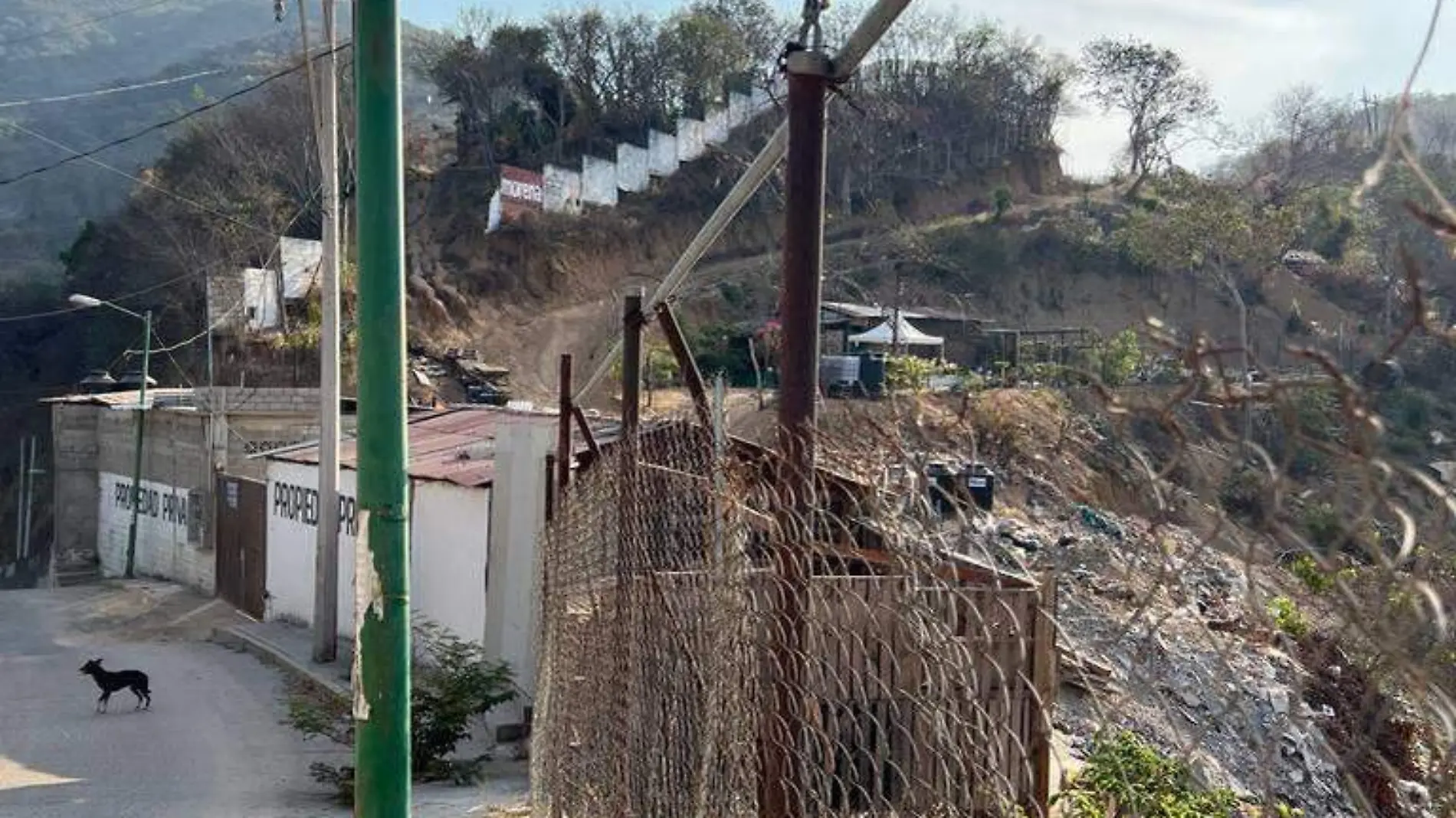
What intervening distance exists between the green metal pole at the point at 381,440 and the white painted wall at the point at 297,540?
14592 millimetres

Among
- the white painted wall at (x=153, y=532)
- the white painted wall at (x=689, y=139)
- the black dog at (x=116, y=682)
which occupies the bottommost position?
the white painted wall at (x=153, y=532)

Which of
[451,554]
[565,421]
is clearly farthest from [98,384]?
[565,421]

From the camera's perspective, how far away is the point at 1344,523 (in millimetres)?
1150

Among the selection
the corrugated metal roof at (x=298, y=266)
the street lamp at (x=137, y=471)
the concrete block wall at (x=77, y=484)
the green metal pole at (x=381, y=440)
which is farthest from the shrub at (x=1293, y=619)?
the corrugated metal roof at (x=298, y=266)

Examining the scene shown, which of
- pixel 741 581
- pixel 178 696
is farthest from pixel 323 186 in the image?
pixel 741 581

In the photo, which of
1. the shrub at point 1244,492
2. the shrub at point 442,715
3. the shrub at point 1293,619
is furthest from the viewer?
the shrub at point 442,715

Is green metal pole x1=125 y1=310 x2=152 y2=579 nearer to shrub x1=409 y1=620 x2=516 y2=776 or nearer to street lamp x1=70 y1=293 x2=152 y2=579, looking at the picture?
street lamp x1=70 y1=293 x2=152 y2=579

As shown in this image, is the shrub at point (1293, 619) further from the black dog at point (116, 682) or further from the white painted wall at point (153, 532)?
the white painted wall at point (153, 532)

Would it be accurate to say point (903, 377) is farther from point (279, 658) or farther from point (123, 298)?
point (123, 298)

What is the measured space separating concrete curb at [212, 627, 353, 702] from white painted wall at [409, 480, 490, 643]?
124 cm

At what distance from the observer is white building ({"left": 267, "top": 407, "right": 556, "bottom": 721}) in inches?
504

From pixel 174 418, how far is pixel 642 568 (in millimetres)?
26383

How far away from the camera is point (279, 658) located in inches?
699

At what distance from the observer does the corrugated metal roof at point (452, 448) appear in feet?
49.2
